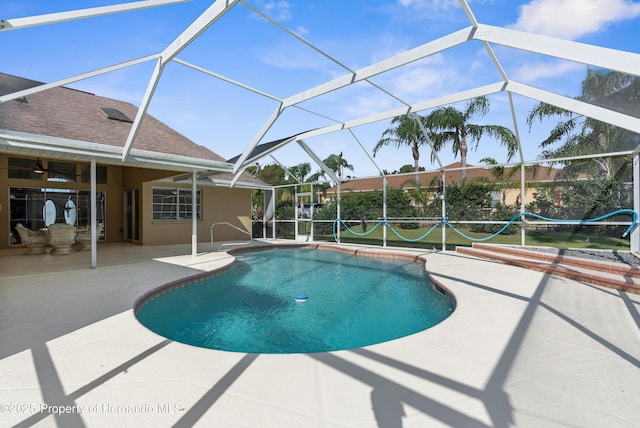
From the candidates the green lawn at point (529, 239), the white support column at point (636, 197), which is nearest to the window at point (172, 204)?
the green lawn at point (529, 239)

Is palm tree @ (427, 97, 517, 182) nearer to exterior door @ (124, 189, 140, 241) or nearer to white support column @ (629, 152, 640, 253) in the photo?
white support column @ (629, 152, 640, 253)

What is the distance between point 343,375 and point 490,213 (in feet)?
31.5

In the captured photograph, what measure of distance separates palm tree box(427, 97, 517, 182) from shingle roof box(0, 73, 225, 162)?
13867 mm

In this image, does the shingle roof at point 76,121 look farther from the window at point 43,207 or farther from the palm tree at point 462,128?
the palm tree at point 462,128

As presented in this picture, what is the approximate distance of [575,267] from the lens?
6.71m

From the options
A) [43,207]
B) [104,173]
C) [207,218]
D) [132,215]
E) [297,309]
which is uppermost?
[104,173]

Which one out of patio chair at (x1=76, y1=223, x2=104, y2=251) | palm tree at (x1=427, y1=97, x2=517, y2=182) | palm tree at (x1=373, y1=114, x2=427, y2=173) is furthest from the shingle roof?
palm tree at (x1=427, y1=97, x2=517, y2=182)

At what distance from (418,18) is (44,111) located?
9739 mm

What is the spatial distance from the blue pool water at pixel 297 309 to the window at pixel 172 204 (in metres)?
5.92

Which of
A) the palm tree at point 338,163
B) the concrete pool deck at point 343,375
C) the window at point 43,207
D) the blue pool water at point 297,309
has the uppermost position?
the palm tree at point 338,163

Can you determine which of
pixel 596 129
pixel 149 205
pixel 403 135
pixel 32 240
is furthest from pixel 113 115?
pixel 403 135

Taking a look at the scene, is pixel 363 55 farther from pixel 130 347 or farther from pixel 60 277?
pixel 60 277

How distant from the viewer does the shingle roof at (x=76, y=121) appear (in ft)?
23.6

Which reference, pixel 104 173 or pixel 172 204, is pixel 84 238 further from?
pixel 104 173
